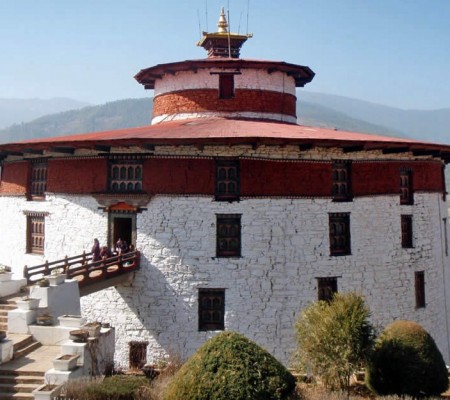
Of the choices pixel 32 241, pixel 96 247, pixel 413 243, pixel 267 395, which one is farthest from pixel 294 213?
pixel 32 241

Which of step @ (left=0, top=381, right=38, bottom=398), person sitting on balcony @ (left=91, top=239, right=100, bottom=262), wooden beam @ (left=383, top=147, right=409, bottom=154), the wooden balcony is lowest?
step @ (left=0, top=381, right=38, bottom=398)

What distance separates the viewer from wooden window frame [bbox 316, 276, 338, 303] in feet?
58.9

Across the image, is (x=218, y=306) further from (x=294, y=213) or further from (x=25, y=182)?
(x=25, y=182)

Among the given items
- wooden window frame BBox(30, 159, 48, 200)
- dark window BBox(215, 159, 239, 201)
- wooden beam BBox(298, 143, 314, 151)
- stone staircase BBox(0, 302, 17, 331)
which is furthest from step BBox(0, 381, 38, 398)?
wooden beam BBox(298, 143, 314, 151)

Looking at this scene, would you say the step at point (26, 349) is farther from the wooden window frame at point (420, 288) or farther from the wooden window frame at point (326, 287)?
the wooden window frame at point (420, 288)

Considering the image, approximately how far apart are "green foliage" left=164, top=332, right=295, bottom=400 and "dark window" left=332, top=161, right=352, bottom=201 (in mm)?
9354

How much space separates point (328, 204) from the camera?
1814cm

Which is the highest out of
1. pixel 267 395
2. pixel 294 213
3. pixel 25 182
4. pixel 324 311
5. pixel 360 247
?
pixel 25 182

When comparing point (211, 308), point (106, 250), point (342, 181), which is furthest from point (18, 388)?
point (342, 181)

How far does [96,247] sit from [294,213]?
7.26 meters

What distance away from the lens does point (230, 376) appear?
9773mm

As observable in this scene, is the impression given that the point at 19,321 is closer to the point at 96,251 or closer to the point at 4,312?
the point at 4,312

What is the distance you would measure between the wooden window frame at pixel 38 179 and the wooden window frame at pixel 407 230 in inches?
579

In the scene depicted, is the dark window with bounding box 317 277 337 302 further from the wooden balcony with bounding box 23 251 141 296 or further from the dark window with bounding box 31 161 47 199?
the dark window with bounding box 31 161 47 199
